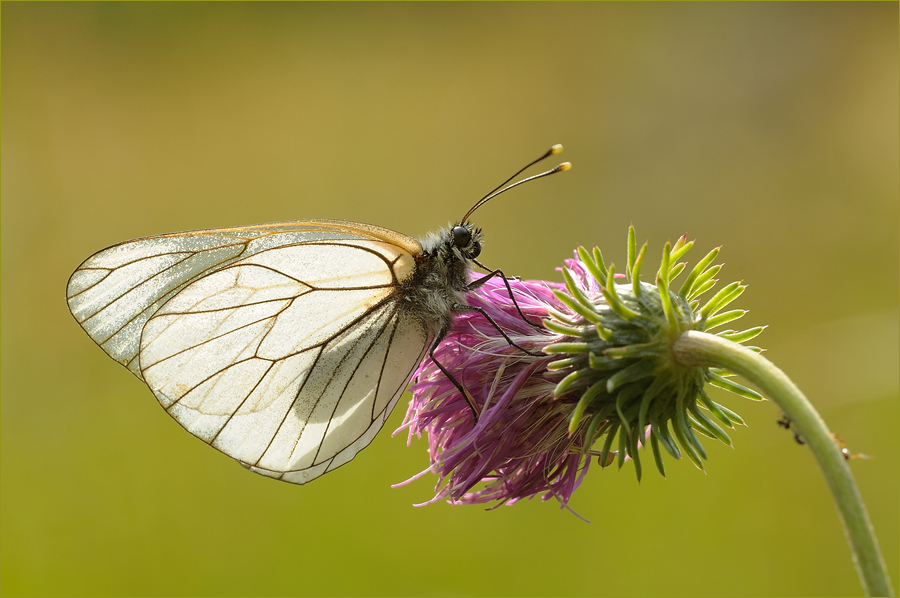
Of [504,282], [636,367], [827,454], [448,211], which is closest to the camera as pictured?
[827,454]

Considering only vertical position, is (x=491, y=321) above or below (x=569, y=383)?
above

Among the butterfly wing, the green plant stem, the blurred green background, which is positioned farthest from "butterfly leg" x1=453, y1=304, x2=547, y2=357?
the blurred green background

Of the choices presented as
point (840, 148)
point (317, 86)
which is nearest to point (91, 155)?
point (317, 86)

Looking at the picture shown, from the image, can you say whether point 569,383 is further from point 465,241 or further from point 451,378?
point 465,241

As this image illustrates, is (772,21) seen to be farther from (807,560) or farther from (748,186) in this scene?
(807,560)

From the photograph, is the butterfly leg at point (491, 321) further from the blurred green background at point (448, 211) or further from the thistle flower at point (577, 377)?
the blurred green background at point (448, 211)

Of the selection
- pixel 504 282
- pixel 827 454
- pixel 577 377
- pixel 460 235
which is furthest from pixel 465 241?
pixel 827 454

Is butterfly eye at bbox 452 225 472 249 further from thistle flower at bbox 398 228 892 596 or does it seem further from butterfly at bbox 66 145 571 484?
thistle flower at bbox 398 228 892 596
